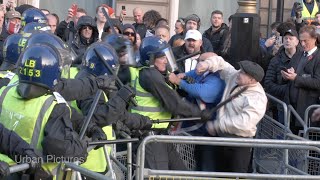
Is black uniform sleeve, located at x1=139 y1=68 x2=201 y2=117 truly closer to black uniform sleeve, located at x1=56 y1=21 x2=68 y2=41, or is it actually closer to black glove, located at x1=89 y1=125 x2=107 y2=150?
black glove, located at x1=89 y1=125 x2=107 y2=150

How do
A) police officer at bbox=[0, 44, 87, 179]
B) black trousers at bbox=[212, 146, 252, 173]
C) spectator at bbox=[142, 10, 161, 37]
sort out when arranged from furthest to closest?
spectator at bbox=[142, 10, 161, 37] → black trousers at bbox=[212, 146, 252, 173] → police officer at bbox=[0, 44, 87, 179]

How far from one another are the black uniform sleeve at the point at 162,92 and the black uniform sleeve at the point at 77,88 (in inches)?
56.2

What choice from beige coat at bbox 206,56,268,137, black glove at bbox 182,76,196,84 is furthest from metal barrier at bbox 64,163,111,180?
black glove at bbox 182,76,196,84

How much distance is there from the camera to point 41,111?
5.74 m

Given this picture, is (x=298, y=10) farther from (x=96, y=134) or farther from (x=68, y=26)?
(x=96, y=134)

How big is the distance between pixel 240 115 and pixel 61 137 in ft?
10.9

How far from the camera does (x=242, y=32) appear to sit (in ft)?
42.1

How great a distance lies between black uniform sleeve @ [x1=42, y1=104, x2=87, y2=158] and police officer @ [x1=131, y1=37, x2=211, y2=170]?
2.64 m

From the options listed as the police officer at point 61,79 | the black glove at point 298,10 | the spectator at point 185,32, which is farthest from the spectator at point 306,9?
the police officer at point 61,79

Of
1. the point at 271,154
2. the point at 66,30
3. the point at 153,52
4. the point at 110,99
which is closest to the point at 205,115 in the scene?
the point at 153,52

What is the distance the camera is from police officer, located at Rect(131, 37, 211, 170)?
28.1 feet

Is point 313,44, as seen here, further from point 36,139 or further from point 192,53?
point 36,139

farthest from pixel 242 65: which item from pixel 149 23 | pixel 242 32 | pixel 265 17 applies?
pixel 265 17

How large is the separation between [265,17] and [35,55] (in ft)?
44.9
